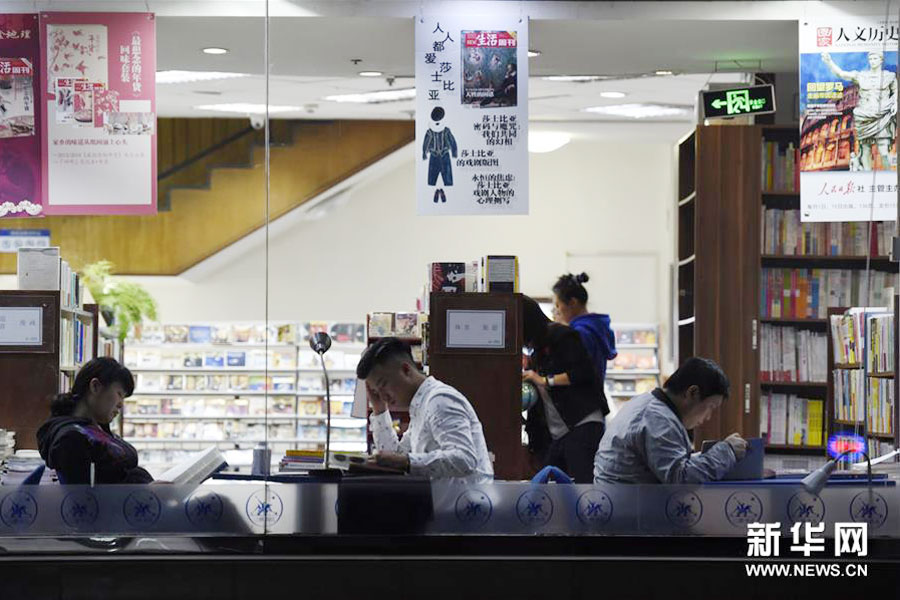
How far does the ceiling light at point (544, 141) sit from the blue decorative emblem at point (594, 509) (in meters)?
2.05

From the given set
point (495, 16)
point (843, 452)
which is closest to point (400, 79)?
point (495, 16)

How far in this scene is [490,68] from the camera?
20.2ft

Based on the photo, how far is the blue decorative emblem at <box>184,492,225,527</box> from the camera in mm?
4758

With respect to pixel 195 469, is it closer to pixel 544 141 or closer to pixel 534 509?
pixel 534 509

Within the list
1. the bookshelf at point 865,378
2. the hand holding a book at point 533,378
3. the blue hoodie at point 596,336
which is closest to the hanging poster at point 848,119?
the bookshelf at point 865,378

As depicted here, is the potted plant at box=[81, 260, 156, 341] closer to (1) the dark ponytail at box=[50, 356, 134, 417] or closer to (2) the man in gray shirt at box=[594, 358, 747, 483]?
(1) the dark ponytail at box=[50, 356, 134, 417]

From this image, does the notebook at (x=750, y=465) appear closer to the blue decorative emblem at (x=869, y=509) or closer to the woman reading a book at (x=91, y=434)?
the blue decorative emblem at (x=869, y=509)

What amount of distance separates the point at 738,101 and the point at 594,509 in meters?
3.11

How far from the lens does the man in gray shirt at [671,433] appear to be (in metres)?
4.66

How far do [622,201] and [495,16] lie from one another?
454cm

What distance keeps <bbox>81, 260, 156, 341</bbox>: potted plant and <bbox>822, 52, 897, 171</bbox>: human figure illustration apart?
436cm

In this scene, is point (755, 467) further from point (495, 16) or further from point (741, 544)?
point (495, 16)

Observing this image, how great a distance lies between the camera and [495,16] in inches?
244

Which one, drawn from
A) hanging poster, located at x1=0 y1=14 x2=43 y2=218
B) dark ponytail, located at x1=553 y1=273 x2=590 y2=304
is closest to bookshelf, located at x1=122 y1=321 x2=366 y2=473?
dark ponytail, located at x1=553 y1=273 x2=590 y2=304
